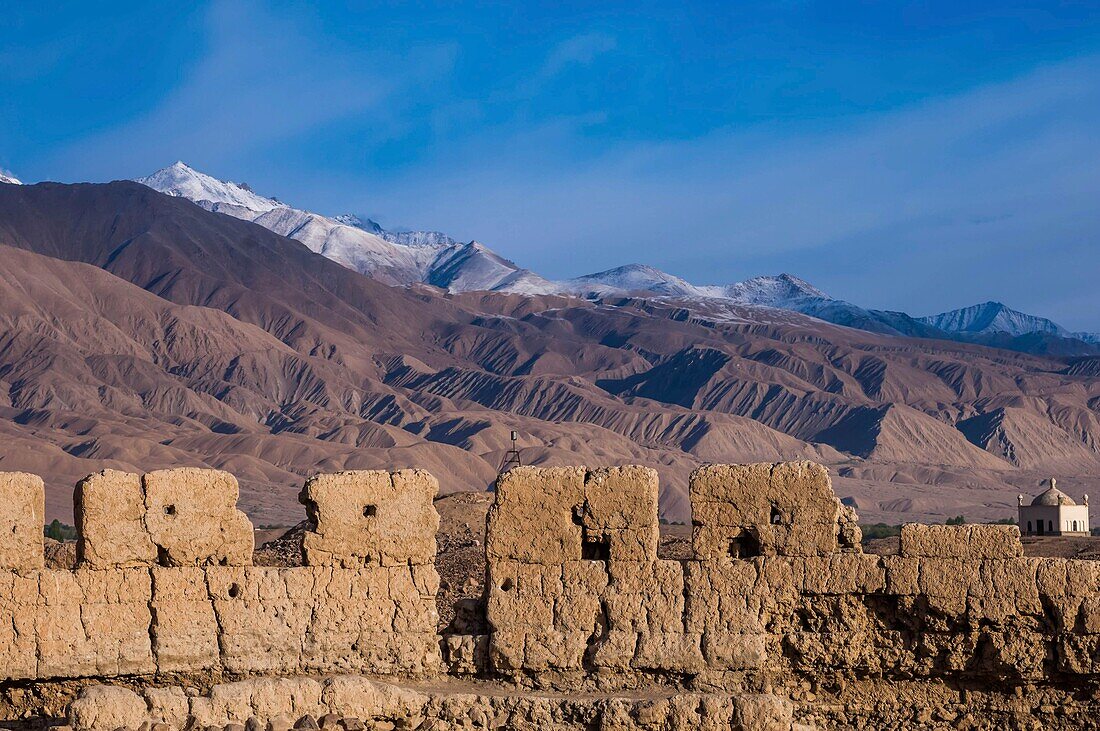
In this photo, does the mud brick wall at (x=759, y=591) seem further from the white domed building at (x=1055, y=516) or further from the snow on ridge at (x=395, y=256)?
the snow on ridge at (x=395, y=256)

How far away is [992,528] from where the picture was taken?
10.4 meters

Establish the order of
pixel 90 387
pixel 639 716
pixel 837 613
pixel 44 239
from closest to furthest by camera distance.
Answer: pixel 639 716 < pixel 837 613 < pixel 90 387 < pixel 44 239

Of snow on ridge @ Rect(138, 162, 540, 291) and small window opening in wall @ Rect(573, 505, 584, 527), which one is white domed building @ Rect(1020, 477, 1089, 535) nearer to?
small window opening in wall @ Rect(573, 505, 584, 527)

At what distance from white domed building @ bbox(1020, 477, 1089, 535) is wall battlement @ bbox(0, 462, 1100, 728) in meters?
16.3

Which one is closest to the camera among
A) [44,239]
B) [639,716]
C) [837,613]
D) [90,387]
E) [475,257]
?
[639,716]

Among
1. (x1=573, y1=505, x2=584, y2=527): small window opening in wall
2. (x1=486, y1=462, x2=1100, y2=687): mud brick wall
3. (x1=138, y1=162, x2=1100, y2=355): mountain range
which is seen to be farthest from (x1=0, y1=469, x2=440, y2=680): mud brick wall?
(x1=138, y1=162, x2=1100, y2=355): mountain range

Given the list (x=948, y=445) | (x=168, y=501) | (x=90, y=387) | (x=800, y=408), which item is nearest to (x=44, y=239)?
(x=90, y=387)

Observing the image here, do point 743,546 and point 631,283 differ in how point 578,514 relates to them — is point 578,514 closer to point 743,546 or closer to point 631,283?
point 743,546

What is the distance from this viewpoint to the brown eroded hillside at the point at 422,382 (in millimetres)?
71062

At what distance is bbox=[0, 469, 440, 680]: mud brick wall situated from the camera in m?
10.5

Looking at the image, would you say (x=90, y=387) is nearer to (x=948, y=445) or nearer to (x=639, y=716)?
(x=948, y=445)

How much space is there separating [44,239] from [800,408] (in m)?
66.9

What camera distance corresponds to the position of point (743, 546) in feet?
35.8

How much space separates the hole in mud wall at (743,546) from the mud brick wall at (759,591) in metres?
0.01
